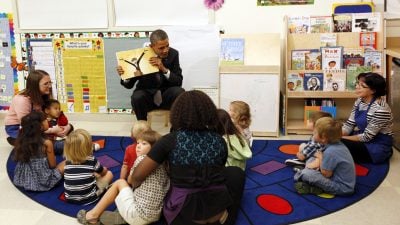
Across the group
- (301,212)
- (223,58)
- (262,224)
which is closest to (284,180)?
(301,212)

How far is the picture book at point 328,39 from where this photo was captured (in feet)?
14.2

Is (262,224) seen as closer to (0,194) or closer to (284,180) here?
(284,180)

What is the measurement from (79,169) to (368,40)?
3086 mm

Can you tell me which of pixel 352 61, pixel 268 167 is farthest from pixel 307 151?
pixel 352 61

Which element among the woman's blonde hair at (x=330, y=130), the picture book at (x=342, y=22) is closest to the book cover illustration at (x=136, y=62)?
the woman's blonde hair at (x=330, y=130)

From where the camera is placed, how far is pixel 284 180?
3180 millimetres

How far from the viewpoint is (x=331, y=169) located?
2865 millimetres

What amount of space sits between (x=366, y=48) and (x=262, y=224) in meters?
2.51

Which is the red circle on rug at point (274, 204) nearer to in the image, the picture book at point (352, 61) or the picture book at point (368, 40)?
the picture book at point (352, 61)

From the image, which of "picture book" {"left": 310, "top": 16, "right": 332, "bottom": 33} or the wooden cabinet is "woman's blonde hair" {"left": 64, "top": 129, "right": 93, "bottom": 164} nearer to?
the wooden cabinet

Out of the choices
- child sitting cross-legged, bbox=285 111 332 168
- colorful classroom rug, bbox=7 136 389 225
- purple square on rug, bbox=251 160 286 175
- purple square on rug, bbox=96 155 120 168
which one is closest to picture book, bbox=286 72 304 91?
colorful classroom rug, bbox=7 136 389 225

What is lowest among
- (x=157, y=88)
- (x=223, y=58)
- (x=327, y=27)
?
(x=157, y=88)

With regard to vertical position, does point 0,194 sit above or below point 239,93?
below

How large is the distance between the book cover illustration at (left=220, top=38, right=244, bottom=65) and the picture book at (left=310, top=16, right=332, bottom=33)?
74 centimetres
